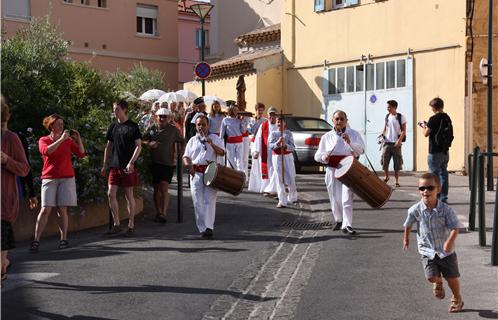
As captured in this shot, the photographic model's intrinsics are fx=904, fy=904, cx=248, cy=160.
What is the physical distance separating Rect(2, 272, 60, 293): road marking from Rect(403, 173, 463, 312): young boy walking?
3.67m

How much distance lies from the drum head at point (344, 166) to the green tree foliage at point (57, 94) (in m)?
3.56

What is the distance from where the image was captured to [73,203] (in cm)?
1116

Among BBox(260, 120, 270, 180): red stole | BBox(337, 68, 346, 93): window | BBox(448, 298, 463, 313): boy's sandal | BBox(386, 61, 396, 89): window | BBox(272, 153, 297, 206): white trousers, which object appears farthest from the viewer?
BBox(337, 68, 346, 93): window

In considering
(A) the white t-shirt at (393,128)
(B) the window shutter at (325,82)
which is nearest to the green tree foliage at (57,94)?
(A) the white t-shirt at (393,128)

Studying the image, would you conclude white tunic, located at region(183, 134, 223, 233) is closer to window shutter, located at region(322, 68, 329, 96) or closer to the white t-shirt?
the white t-shirt

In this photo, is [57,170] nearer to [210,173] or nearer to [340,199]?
[210,173]

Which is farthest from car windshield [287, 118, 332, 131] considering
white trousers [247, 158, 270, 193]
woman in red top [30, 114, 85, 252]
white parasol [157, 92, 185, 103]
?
woman in red top [30, 114, 85, 252]

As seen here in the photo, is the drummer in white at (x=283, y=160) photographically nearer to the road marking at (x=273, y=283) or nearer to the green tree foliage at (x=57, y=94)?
the green tree foliage at (x=57, y=94)

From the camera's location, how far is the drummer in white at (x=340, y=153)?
12.0 meters

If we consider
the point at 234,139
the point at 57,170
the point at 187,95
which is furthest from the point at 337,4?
the point at 57,170

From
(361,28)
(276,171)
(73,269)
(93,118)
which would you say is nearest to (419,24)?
(361,28)

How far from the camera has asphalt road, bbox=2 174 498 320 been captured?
23.8 ft

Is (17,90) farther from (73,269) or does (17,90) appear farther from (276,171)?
(73,269)

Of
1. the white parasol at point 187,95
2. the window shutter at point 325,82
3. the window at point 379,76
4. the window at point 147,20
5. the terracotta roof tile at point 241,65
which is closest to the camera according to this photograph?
the window at point 379,76
